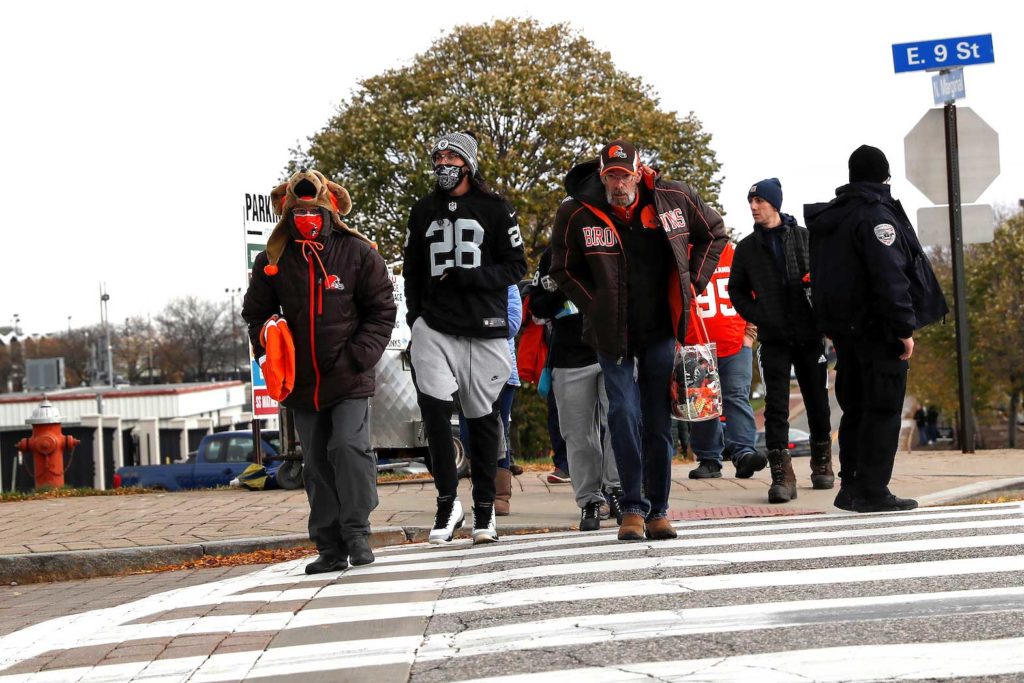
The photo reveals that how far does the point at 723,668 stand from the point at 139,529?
633cm

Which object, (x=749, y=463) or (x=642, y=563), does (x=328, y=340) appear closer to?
(x=642, y=563)

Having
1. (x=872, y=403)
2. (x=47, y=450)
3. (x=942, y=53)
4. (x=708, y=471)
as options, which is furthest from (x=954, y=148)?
(x=47, y=450)

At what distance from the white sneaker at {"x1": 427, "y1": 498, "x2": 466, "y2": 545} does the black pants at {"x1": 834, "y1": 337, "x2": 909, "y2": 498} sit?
7.26 ft

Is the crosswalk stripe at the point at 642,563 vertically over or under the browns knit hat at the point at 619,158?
under

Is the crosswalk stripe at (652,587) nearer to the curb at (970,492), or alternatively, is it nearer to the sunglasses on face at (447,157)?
the sunglasses on face at (447,157)

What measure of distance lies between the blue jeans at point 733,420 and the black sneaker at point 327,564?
→ 416 cm

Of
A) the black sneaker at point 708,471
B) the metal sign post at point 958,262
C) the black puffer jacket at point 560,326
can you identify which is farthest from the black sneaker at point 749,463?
the metal sign post at point 958,262

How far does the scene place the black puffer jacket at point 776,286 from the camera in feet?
29.5

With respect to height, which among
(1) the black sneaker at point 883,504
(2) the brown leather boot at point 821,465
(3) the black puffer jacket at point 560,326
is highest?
(3) the black puffer jacket at point 560,326

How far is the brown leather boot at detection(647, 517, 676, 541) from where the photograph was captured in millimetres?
6879

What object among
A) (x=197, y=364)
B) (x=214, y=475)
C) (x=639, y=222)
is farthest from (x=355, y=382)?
(x=197, y=364)

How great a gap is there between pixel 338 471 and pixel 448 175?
1.69 metres

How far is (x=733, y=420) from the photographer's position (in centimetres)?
1032

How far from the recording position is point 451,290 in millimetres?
7414
